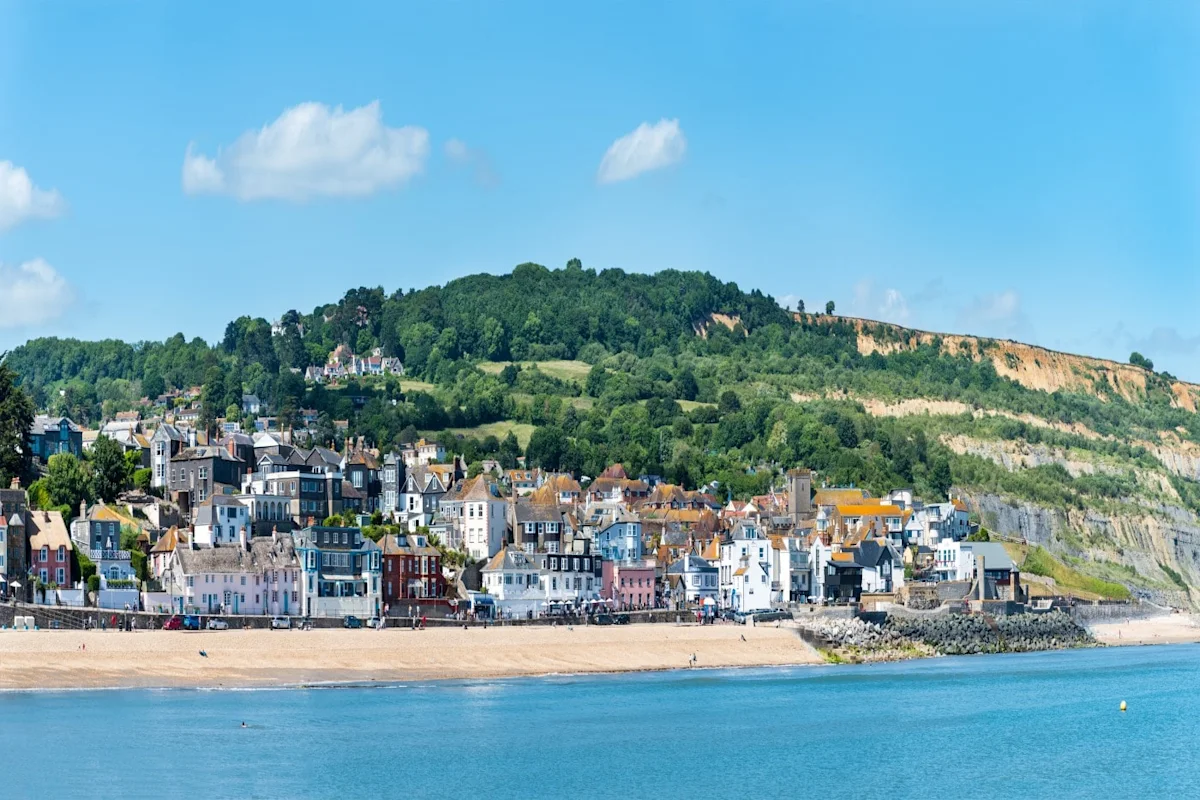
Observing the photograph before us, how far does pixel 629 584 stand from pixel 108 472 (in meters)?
31.2

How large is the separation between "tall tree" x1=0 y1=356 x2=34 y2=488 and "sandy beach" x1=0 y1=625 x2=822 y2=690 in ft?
87.3

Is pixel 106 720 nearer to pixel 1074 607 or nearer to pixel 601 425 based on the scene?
pixel 1074 607

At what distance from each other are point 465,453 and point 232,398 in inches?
1333

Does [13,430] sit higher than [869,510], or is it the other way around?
[13,430]

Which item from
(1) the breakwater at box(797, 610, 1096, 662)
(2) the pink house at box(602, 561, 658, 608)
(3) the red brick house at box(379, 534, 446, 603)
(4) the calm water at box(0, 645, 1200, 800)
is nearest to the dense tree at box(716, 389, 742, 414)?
(1) the breakwater at box(797, 610, 1096, 662)

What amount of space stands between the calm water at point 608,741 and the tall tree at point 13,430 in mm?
35359

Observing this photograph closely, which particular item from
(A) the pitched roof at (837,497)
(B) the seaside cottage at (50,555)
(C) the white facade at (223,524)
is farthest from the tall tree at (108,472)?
(A) the pitched roof at (837,497)

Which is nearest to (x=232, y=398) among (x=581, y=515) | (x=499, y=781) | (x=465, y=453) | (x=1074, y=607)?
(x=465, y=453)

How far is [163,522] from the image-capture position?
103m

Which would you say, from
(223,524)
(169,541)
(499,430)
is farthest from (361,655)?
(499,430)

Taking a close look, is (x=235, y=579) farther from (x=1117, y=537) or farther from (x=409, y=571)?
(x=1117, y=537)

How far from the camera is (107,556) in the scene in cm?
9131

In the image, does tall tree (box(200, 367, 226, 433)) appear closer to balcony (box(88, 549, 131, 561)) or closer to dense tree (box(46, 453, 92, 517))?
dense tree (box(46, 453, 92, 517))

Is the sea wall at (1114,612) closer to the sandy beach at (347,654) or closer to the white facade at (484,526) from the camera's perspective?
the sandy beach at (347,654)
